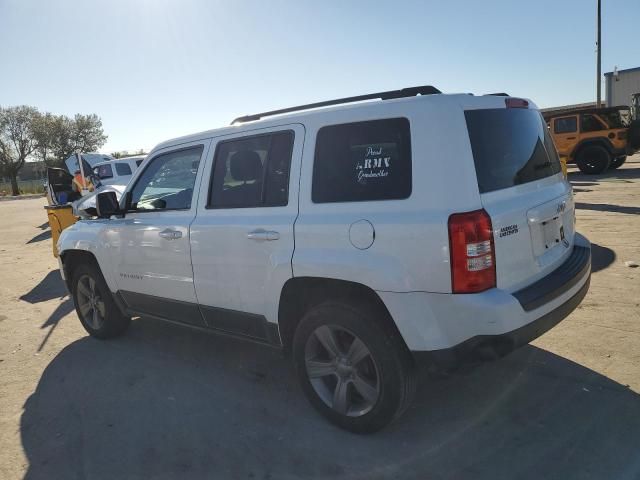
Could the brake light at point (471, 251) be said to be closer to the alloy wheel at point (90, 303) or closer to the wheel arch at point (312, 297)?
the wheel arch at point (312, 297)

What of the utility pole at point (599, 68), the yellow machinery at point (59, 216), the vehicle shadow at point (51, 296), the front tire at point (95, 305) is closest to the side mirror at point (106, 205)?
the front tire at point (95, 305)

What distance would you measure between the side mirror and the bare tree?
54635 mm

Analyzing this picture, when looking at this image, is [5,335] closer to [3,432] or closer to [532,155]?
[3,432]

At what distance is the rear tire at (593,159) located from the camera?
56.2ft

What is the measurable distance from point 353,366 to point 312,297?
1.63 feet

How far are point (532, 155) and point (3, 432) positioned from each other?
4.00m

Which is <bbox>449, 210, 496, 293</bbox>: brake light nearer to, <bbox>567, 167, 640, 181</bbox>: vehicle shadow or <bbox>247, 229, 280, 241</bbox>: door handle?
<bbox>247, 229, 280, 241</bbox>: door handle

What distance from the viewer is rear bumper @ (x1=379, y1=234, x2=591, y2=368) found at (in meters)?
2.55

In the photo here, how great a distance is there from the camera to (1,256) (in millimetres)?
11164

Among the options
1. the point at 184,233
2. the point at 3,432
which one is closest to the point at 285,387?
the point at 184,233

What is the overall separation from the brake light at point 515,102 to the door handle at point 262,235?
5.32ft

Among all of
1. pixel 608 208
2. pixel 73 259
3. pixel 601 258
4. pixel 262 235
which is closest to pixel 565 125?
pixel 608 208

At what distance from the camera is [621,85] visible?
3662cm

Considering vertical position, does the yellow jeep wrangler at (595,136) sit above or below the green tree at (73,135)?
below
